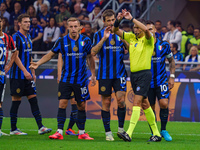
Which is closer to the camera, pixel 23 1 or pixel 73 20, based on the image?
pixel 73 20

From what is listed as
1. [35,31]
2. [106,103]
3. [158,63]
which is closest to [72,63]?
[106,103]

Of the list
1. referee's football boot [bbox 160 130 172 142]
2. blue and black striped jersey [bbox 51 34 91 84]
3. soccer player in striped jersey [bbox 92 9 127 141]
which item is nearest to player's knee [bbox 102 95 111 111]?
soccer player in striped jersey [bbox 92 9 127 141]

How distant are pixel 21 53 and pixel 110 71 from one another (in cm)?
198

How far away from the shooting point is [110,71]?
837cm

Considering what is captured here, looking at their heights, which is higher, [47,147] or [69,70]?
[69,70]

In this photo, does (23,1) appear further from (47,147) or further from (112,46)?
(47,147)

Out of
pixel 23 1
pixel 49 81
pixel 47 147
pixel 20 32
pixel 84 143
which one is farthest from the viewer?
pixel 23 1

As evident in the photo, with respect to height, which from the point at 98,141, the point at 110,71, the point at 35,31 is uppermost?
the point at 35,31

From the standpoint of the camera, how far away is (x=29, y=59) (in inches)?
362

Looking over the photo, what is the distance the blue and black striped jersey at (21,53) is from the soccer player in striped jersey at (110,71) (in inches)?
61.4

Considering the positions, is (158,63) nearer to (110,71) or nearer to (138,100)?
(110,71)

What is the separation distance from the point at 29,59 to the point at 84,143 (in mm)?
2640

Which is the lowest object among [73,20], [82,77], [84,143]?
[84,143]

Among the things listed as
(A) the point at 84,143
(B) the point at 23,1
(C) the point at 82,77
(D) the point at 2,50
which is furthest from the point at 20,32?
(B) the point at 23,1
